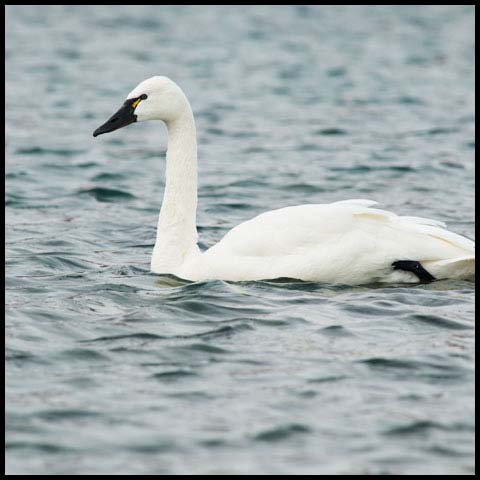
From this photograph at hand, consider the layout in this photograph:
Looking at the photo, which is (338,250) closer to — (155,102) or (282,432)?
(155,102)

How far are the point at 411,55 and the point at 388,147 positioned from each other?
30.3ft

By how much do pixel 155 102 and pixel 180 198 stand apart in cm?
82

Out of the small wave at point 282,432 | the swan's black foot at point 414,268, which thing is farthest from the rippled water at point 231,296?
the swan's black foot at point 414,268

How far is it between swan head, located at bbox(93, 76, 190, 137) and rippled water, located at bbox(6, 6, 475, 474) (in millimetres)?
1300

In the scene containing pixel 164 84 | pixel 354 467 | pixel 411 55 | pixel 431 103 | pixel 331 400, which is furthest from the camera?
pixel 411 55

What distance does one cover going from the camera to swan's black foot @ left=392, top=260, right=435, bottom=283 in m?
9.63

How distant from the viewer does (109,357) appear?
7.93 meters

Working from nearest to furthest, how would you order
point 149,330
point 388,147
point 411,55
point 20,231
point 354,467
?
point 354,467 → point 149,330 → point 20,231 → point 388,147 → point 411,55

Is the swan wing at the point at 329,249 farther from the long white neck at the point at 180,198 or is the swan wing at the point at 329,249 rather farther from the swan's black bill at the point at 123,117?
the swan's black bill at the point at 123,117

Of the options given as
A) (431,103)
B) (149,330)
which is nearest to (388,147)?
(431,103)

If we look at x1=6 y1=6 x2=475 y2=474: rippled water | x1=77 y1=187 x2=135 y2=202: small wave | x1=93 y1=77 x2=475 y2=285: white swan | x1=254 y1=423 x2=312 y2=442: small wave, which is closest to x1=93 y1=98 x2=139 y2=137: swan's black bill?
x1=6 y1=6 x2=475 y2=474: rippled water

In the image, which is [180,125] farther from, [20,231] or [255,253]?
[20,231]

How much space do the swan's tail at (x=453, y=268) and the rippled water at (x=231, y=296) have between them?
0.10 meters

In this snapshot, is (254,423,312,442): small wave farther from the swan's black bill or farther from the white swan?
the swan's black bill
